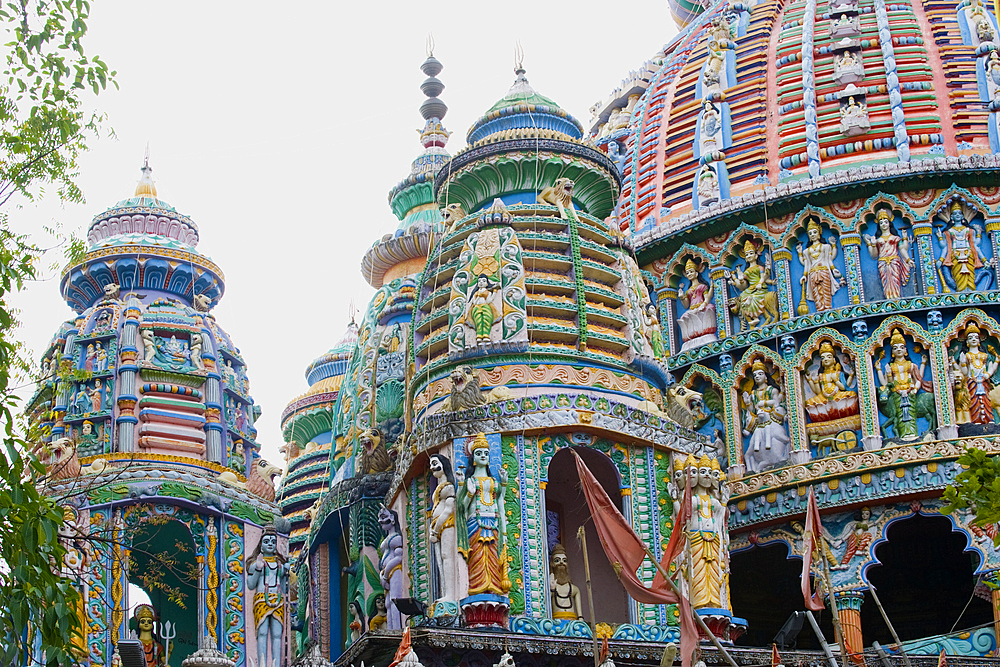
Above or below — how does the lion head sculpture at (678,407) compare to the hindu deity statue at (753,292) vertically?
below

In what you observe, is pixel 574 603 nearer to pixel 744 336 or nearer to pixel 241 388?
pixel 241 388

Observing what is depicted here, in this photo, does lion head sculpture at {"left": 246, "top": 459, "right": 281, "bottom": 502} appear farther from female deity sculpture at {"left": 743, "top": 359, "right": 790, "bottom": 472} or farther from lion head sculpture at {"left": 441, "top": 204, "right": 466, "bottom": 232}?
female deity sculpture at {"left": 743, "top": 359, "right": 790, "bottom": 472}

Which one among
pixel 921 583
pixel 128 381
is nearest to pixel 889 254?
pixel 921 583

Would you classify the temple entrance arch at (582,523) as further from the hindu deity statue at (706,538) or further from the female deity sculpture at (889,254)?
the female deity sculpture at (889,254)

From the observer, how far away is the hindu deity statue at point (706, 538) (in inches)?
1108

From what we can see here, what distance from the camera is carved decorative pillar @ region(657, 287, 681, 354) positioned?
40.6m

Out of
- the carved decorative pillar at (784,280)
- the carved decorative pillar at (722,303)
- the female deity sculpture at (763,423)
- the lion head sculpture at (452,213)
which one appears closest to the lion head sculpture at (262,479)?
the lion head sculpture at (452,213)

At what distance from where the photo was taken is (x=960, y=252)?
38656 millimetres

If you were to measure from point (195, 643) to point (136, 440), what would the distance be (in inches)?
153

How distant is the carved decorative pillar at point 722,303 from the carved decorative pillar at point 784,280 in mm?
1254

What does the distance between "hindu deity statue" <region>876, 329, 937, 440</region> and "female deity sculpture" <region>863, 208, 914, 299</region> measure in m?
1.32

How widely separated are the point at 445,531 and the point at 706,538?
4.34 m

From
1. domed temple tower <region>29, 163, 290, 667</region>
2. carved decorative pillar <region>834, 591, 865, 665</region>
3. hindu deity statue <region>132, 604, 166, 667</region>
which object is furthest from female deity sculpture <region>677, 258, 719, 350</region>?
hindu deity statue <region>132, 604, 166, 667</region>

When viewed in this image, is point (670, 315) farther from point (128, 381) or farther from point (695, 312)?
point (128, 381)
